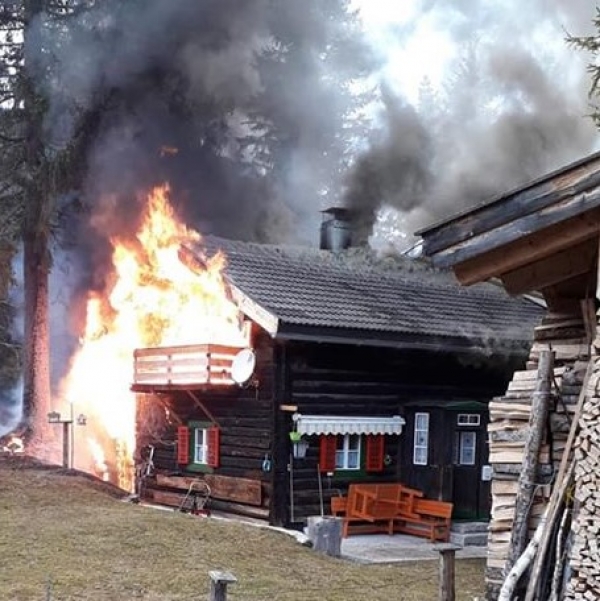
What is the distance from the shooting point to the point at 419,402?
17.4 meters

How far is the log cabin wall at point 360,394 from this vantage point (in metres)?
16.2

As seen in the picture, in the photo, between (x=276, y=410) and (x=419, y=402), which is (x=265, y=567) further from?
(x=419, y=402)

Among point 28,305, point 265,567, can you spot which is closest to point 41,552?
point 265,567

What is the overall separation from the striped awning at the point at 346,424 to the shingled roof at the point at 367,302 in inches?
53.2

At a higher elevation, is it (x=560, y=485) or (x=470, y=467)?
(x=560, y=485)

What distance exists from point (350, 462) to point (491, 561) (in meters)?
10.1

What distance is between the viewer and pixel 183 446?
1812 cm

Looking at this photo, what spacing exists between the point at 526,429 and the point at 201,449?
1168 cm

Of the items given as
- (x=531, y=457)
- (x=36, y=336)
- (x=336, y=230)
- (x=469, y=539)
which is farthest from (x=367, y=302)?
(x=531, y=457)

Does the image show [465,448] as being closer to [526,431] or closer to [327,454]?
[327,454]

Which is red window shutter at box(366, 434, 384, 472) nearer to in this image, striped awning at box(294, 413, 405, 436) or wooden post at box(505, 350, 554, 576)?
striped awning at box(294, 413, 405, 436)

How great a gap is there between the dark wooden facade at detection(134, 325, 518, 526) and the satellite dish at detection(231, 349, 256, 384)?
37cm

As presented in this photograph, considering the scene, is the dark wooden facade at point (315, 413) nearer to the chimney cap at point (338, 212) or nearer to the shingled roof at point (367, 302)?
the shingled roof at point (367, 302)

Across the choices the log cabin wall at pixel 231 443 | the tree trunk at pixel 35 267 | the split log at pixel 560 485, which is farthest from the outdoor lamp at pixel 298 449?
the split log at pixel 560 485
